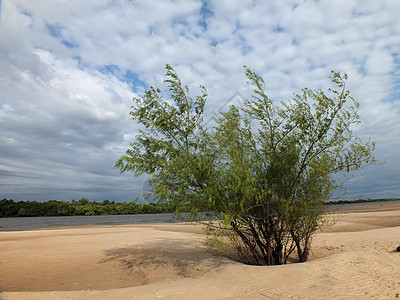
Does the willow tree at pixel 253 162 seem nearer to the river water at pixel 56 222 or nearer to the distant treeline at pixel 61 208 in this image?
the river water at pixel 56 222

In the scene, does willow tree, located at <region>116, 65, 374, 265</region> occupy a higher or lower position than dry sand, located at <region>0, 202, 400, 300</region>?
higher

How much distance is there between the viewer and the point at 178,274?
32.0 feet

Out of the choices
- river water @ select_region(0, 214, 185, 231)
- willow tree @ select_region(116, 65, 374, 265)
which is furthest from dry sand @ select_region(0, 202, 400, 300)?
river water @ select_region(0, 214, 185, 231)

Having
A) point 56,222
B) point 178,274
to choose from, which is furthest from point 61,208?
point 178,274

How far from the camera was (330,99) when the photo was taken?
988cm

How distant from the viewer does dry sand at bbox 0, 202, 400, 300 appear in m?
6.57

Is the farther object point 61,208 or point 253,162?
point 61,208

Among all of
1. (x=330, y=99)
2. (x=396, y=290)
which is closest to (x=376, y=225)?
(x=330, y=99)

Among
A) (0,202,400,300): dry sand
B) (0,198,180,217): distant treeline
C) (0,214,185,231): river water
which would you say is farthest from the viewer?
(0,198,180,217): distant treeline

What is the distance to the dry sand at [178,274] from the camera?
6.57 meters

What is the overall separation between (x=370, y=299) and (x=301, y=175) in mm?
5151

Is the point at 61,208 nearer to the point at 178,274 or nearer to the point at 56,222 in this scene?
the point at 56,222

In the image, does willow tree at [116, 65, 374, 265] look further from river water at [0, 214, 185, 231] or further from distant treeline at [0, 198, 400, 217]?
distant treeline at [0, 198, 400, 217]

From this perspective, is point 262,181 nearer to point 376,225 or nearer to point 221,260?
point 221,260
